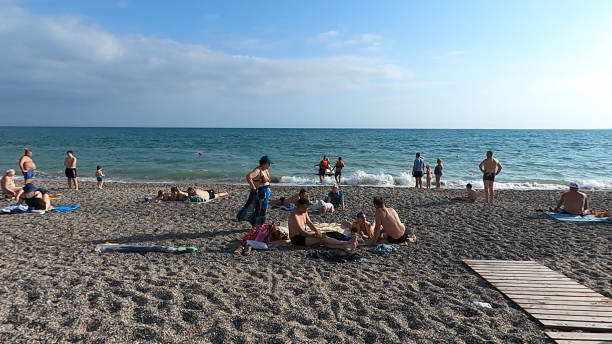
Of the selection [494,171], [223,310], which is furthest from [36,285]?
[494,171]

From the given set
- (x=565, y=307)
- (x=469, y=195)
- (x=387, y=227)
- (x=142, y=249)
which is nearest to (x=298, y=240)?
(x=387, y=227)

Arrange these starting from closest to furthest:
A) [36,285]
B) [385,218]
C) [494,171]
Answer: [36,285], [385,218], [494,171]

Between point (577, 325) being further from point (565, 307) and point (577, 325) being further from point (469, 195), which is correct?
point (469, 195)

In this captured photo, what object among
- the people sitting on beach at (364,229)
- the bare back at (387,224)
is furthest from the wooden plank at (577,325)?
the people sitting on beach at (364,229)

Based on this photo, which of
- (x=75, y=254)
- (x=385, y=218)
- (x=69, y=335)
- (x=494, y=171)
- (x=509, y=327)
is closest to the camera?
(x=69, y=335)

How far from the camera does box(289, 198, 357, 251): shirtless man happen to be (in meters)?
6.39

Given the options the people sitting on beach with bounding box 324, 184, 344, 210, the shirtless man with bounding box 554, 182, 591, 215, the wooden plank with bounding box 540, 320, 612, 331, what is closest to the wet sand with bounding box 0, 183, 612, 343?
the wooden plank with bounding box 540, 320, 612, 331

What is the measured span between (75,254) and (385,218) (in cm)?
549

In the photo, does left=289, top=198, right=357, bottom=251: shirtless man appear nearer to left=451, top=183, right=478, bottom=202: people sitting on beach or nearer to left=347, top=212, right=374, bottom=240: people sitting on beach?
left=347, top=212, right=374, bottom=240: people sitting on beach

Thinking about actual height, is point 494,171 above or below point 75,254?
above

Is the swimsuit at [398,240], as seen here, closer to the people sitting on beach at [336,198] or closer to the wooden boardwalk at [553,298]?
the wooden boardwalk at [553,298]

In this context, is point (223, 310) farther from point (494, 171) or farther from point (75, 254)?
point (494, 171)

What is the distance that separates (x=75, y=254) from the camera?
5863 millimetres

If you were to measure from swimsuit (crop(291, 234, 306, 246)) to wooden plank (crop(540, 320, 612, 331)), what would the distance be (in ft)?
12.5
